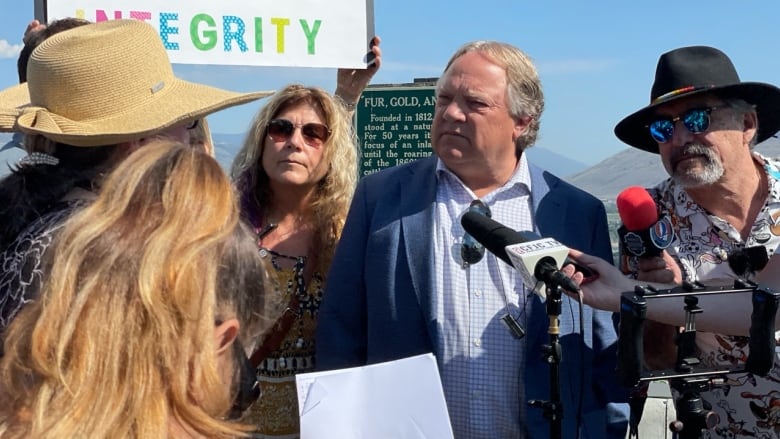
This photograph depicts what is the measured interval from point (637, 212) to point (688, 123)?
72 cm

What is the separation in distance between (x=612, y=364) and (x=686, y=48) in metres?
1.45

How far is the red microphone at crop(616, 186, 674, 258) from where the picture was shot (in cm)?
261

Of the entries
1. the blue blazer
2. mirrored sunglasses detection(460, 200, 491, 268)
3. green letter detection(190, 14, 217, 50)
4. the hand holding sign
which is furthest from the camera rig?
green letter detection(190, 14, 217, 50)

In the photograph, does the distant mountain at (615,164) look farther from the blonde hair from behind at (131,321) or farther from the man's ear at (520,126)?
the blonde hair from behind at (131,321)

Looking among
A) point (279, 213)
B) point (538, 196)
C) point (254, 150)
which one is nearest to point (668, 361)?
point (538, 196)

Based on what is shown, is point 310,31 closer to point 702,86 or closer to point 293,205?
point 293,205

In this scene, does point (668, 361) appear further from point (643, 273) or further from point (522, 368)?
point (522, 368)

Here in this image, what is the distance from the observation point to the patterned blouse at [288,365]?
124 inches

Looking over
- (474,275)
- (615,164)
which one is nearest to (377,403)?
(474,275)

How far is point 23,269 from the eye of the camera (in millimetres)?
1677

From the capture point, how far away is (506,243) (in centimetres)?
211

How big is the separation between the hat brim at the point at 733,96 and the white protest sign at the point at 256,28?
1.47 m

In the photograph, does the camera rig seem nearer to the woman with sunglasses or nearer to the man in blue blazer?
the man in blue blazer

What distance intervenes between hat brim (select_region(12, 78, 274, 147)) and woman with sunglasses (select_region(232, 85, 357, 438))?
3.40 ft
